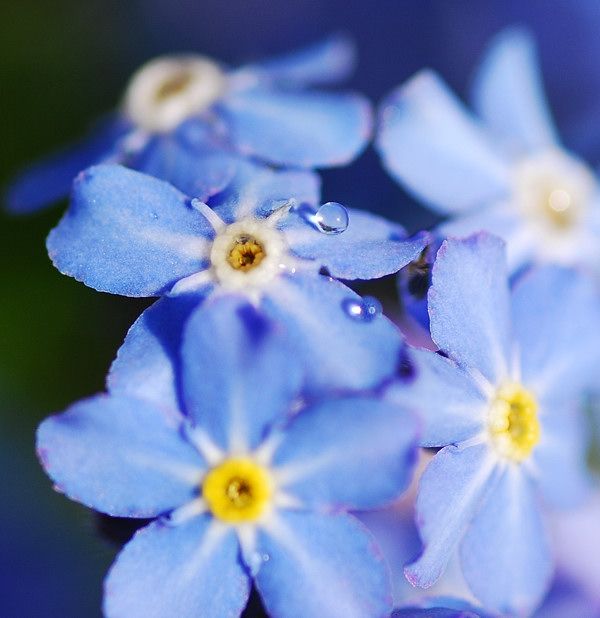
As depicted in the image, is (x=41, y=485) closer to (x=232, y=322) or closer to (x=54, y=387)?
(x=54, y=387)

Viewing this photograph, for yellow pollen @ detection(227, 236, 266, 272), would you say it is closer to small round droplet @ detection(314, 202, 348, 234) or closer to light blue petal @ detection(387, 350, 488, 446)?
small round droplet @ detection(314, 202, 348, 234)

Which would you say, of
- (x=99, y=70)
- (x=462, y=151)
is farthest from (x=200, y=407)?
(x=99, y=70)

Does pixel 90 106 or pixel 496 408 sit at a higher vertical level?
pixel 496 408

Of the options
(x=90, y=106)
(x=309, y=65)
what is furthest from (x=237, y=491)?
(x=90, y=106)

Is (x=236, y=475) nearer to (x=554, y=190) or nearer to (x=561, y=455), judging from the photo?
(x=561, y=455)

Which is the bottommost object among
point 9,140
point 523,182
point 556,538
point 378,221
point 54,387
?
point 556,538
